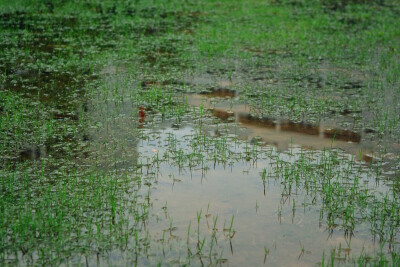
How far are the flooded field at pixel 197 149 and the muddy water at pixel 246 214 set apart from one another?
0.02 metres

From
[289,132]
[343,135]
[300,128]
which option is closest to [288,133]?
[289,132]

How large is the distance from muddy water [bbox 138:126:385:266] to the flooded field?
0.02 m

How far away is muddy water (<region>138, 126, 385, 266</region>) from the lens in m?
4.19

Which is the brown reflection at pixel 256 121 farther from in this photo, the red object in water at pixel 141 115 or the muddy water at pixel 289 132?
the red object in water at pixel 141 115

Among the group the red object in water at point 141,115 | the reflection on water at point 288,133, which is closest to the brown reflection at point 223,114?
the reflection on water at point 288,133

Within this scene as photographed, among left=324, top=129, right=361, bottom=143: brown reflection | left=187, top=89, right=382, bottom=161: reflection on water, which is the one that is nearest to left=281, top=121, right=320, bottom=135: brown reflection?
left=187, top=89, right=382, bottom=161: reflection on water

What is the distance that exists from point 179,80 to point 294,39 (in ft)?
13.1

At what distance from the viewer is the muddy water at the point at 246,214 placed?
4191 millimetres

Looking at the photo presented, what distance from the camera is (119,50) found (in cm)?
1026

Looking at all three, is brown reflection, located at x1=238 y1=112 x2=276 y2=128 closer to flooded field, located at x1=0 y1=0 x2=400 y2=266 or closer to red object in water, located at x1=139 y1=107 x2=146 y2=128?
flooded field, located at x1=0 y1=0 x2=400 y2=266

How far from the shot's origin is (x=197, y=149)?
595 centimetres

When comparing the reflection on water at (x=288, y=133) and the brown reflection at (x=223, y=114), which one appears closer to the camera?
the reflection on water at (x=288, y=133)

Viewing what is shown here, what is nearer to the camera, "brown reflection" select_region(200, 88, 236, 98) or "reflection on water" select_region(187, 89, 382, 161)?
"reflection on water" select_region(187, 89, 382, 161)

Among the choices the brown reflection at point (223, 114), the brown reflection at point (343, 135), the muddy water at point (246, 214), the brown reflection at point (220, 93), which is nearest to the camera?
the muddy water at point (246, 214)
